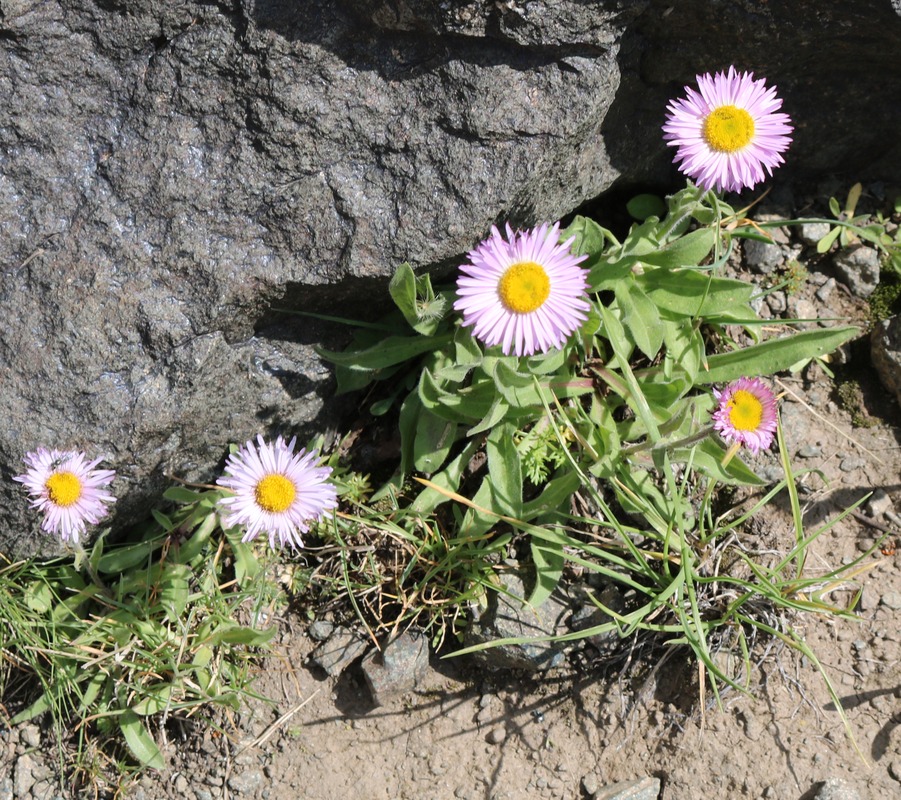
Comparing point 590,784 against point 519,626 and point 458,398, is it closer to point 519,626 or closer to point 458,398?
point 519,626

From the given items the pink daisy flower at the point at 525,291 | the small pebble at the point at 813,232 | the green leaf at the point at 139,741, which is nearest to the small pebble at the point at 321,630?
the green leaf at the point at 139,741

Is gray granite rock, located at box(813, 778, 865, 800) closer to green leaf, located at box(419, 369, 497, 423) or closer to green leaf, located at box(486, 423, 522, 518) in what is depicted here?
green leaf, located at box(486, 423, 522, 518)

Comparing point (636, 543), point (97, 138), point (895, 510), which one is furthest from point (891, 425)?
point (97, 138)

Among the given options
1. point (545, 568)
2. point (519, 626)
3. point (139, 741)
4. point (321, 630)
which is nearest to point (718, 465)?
point (545, 568)

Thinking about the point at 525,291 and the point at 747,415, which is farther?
the point at 747,415

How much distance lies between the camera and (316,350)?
10.6 ft

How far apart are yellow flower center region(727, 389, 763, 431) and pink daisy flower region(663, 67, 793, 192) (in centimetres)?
72

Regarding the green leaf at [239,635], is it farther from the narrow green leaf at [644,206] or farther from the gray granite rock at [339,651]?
the narrow green leaf at [644,206]

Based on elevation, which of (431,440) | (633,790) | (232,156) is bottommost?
(633,790)

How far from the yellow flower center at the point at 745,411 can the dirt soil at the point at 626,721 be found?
1.54 ft

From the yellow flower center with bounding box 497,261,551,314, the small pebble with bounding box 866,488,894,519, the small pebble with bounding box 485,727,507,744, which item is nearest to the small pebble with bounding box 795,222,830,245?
the small pebble with bounding box 866,488,894,519

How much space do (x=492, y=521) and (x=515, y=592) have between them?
32 cm

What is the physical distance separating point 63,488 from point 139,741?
1.07 m

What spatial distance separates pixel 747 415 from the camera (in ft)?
10.2
